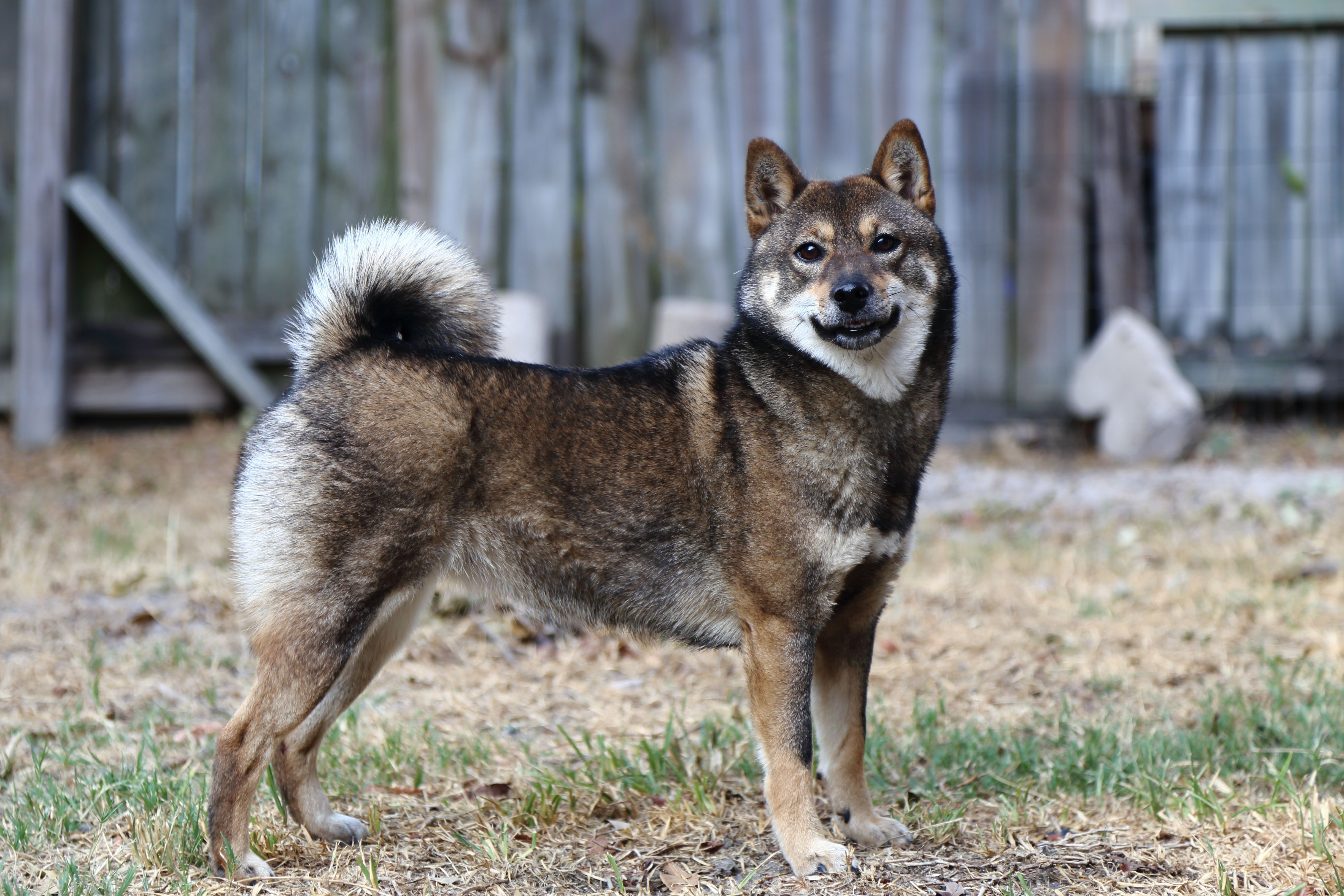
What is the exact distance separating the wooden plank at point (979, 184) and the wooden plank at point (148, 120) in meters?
4.73

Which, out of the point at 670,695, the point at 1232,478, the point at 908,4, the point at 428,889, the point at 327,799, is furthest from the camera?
the point at 908,4

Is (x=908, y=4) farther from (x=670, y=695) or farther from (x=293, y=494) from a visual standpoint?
(x=293, y=494)

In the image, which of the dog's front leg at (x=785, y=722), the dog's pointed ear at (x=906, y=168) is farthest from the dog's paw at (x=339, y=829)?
the dog's pointed ear at (x=906, y=168)

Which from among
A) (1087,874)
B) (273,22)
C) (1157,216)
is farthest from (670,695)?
(273,22)

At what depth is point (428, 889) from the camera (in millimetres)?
2729

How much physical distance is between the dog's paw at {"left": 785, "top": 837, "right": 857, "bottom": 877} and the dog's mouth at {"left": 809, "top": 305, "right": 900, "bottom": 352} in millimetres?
1168

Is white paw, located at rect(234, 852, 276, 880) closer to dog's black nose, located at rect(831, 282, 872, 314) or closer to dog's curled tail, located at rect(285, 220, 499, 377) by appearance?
dog's curled tail, located at rect(285, 220, 499, 377)

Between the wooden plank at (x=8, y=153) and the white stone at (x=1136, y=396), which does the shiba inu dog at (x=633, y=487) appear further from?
the wooden plank at (x=8, y=153)

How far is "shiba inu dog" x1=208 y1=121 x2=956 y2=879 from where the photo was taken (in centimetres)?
287

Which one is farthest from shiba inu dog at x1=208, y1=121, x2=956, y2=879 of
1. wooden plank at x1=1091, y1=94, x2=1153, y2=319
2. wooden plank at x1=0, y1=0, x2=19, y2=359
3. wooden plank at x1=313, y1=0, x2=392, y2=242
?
wooden plank at x1=0, y1=0, x2=19, y2=359

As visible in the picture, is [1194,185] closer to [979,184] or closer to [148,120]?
[979,184]

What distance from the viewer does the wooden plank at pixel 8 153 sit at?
7.88m

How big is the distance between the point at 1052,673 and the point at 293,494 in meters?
2.66

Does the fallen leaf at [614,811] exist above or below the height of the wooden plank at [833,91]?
below
